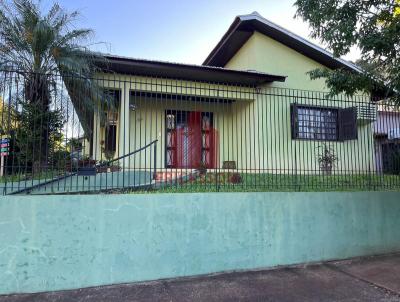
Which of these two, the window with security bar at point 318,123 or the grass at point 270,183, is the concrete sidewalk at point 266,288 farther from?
the window with security bar at point 318,123

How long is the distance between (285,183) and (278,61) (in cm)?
599

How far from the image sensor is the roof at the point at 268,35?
34.8 ft

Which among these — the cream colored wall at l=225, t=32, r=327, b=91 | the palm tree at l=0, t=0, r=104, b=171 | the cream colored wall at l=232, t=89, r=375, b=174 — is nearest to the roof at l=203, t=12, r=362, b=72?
the cream colored wall at l=225, t=32, r=327, b=91

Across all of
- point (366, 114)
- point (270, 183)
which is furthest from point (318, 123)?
point (270, 183)

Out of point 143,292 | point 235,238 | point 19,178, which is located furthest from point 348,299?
point 19,178

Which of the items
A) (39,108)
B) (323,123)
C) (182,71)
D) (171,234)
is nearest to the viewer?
(171,234)

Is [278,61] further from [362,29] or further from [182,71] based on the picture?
[362,29]

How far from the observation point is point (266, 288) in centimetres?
473

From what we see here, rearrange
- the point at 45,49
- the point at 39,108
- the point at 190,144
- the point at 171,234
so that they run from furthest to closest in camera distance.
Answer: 1. the point at 190,144
2. the point at 45,49
3. the point at 39,108
4. the point at 171,234

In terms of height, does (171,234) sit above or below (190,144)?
below

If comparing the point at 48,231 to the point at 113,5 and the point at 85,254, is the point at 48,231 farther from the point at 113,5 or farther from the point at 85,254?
the point at 113,5

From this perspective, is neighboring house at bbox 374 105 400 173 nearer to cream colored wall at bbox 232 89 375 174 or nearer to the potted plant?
the potted plant

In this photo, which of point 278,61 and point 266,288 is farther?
point 278,61

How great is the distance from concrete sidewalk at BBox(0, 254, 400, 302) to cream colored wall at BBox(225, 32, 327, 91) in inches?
272
